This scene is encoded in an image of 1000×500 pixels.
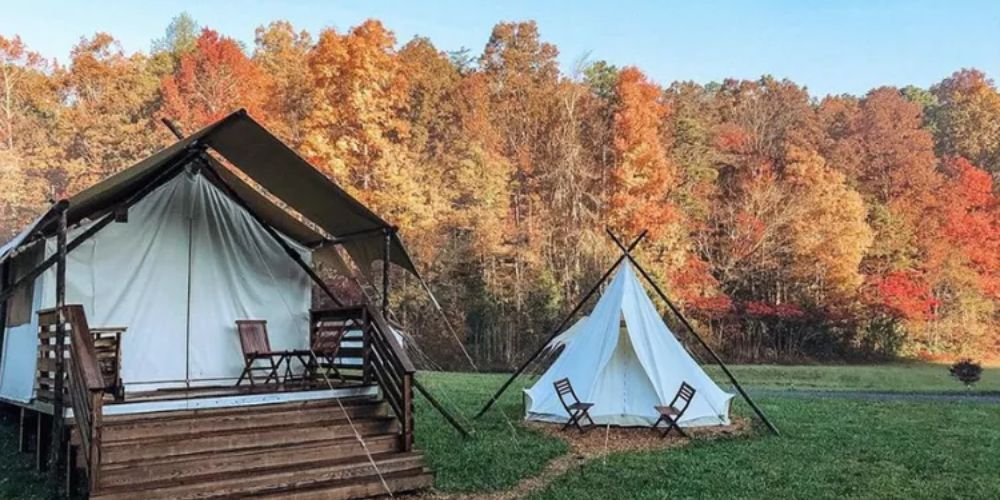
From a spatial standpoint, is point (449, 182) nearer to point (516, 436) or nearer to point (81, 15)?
point (81, 15)

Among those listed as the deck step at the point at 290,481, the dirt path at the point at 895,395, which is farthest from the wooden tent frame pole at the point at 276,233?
the dirt path at the point at 895,395

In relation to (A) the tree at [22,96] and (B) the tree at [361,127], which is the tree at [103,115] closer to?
(A) the tree at [22,96]

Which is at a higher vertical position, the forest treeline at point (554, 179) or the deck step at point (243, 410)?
the forest treeline at point (554, 179)

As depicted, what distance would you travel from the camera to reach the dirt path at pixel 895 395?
A: 14.7 metres

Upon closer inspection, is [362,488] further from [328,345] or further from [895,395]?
[895,395]

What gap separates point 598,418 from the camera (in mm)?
9602

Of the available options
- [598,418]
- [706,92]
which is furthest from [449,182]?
[598,418]

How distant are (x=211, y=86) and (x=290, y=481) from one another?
2410 centimetres

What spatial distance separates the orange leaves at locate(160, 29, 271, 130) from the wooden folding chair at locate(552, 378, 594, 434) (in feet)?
65.6

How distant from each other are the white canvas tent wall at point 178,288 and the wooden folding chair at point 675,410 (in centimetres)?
456

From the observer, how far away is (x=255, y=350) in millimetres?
8266

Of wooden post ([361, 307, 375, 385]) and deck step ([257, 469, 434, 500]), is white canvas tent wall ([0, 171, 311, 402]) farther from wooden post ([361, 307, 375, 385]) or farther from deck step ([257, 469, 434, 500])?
deck step ([257, 469, 434, 500])

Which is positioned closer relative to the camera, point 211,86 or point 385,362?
A: point 385,362

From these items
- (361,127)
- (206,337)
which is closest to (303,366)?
(206,337)
